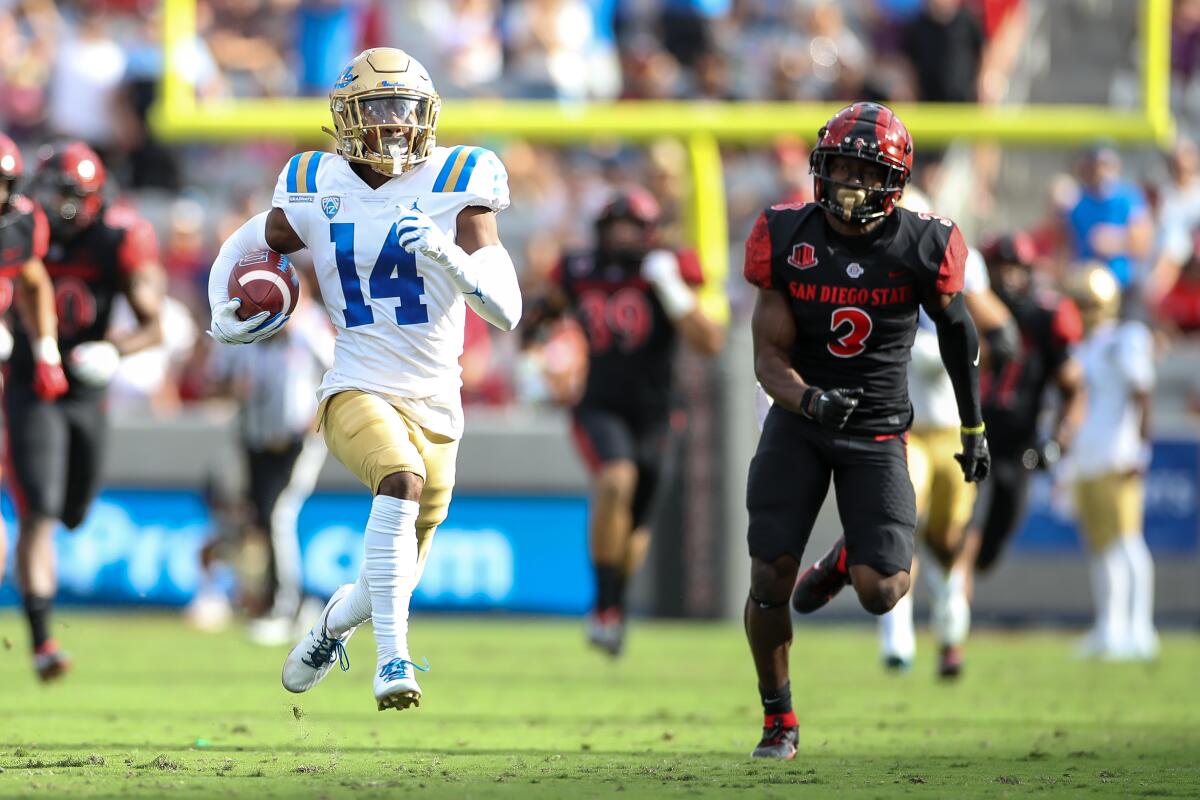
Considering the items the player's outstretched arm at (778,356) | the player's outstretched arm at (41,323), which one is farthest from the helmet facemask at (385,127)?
the player's outstretched arm at (41,323)

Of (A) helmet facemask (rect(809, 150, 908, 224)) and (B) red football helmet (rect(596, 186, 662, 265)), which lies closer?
(A) helmet facemask (rect(809, 150, 908, 224))

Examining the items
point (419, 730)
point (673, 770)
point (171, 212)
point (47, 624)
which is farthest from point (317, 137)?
point (673, 770)

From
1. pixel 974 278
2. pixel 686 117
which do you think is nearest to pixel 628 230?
pixel 974 278

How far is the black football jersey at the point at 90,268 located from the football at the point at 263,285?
2.89 meters

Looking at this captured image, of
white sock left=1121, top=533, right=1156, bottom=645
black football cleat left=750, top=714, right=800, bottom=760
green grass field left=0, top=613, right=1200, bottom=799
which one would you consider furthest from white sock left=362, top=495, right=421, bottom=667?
white sock left=1121, top=533, right=1156, bottom=645

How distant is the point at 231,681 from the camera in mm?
9320

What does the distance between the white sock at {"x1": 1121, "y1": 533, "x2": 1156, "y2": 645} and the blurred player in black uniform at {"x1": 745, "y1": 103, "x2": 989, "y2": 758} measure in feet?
18.5

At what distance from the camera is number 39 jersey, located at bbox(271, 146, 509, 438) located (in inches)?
251

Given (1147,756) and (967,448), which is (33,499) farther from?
(1147,756)

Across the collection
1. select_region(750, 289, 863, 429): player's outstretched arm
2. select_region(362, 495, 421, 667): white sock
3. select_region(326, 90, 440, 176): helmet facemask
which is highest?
select_region(326, 90, 440, 176): helmet facemask

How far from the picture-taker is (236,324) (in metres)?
6.30

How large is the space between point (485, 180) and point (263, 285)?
81 centimetres

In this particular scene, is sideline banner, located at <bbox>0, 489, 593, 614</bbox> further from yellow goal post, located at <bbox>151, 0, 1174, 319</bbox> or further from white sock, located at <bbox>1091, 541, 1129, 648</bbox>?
white sock, located at <bbox>1091, 541, 1129, 648</bbox>

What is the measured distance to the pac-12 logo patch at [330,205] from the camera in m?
6.40
